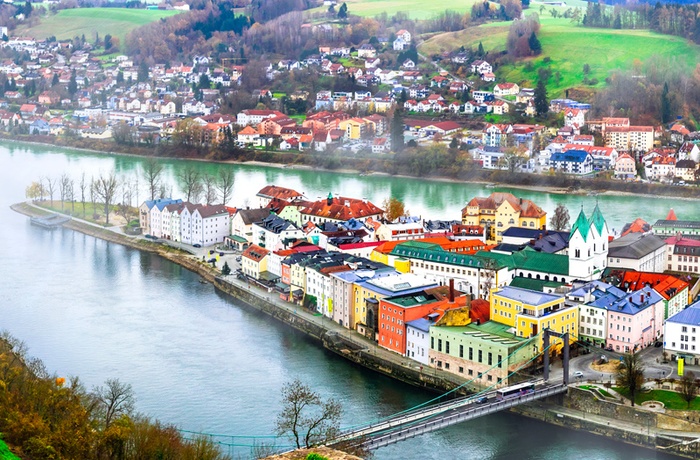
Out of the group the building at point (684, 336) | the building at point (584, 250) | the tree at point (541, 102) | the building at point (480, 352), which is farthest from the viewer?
the tree at point (541, 102)

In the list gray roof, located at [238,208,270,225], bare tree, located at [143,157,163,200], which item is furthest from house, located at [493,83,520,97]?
gray roof, located at [238,208,270,225]

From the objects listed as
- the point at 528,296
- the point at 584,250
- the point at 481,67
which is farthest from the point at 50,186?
the point at 481,67

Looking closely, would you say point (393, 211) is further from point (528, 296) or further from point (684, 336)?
point (684, 336)

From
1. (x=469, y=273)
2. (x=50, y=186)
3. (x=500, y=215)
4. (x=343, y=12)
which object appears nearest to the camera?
(x=469, y=273)

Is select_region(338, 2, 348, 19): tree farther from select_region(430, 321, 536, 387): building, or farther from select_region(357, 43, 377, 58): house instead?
select_region(430, 321, 536, 387): building

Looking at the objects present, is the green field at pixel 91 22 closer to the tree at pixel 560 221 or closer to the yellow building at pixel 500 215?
the yellow building at pixel 500 215

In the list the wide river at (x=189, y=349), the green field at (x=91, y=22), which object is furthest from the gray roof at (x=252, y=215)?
the green field at (x=91, y=22)
